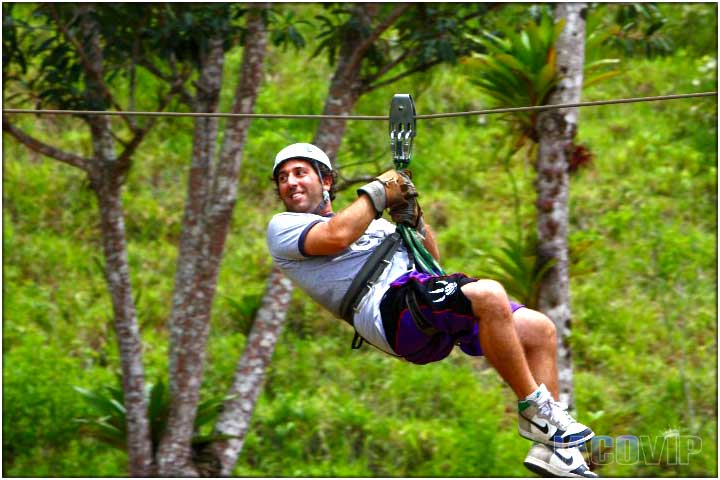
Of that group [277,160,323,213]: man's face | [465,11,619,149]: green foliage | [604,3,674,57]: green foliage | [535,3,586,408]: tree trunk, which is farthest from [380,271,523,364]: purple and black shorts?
[604,3,674,57]: green foliage

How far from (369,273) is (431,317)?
27 cm

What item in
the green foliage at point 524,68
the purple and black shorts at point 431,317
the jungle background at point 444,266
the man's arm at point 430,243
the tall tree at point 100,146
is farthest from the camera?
the jungle background at point 444,266

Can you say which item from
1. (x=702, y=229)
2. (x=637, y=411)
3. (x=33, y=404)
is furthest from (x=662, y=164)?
(x=33, y=404)

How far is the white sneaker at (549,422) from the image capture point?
331 centimetres

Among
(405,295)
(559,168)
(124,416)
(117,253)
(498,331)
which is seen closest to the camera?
(498,331)

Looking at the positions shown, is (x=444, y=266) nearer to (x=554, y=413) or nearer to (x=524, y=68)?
(x=524, y=68)

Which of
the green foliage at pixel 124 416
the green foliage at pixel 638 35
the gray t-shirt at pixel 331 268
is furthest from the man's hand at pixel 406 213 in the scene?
the green foliage at pixel 638 35

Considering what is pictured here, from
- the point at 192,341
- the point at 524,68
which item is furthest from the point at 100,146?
the point at 524,68

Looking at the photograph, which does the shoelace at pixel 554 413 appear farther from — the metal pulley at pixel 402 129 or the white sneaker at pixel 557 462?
the metal pulley at pixel 402 129

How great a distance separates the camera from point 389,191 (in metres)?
3.48

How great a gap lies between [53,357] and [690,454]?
4.26 m

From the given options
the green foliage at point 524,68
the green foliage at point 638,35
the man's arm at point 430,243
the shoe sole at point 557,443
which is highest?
the green foliage at point 638,35

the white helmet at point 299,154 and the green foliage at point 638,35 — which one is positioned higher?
the green foliage at point 638,35

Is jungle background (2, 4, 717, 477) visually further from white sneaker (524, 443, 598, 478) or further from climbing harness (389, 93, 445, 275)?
white sneaker (524, 443, 598, 478)
